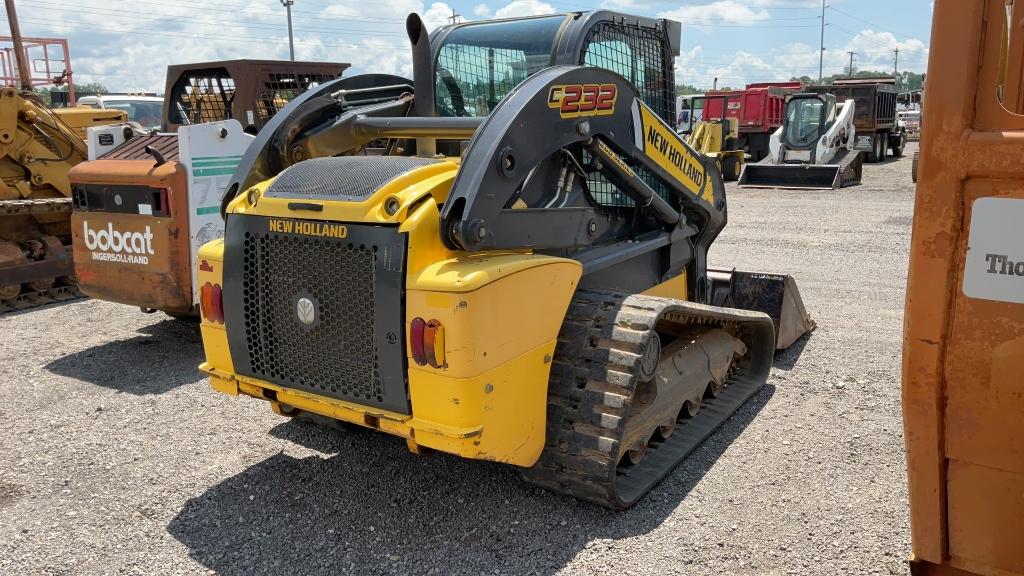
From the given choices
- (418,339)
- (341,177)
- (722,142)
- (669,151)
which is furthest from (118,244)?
(722,142)

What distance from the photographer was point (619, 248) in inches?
175

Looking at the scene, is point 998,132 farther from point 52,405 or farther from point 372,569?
point 52,405

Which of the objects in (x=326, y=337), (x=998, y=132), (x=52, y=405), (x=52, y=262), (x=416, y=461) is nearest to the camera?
(x=998, y=132)

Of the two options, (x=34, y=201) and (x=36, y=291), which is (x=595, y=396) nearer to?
(x=36, y=291)

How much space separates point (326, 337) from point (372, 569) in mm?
963

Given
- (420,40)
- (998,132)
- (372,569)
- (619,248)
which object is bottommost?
(372,569)

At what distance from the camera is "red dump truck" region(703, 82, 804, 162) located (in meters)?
25.6

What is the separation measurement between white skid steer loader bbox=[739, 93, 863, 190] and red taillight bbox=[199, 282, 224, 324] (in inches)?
660

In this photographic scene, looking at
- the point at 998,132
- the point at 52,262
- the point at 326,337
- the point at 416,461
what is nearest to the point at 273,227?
the point at 326,337

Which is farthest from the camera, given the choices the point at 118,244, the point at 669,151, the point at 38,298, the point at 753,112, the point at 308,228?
the point at 753,112

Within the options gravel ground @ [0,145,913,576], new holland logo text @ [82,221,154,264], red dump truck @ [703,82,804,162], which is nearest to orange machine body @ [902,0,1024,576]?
gravel ground @ [0,145,913,576]

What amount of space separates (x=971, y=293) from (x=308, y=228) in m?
2.45

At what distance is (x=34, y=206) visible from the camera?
8.27 m

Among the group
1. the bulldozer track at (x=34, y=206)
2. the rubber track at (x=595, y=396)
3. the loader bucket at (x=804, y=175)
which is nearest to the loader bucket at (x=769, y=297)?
the rubber track at (x=595, y=396)
